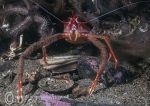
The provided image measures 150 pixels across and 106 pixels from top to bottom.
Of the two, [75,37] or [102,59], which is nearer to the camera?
[102,59]

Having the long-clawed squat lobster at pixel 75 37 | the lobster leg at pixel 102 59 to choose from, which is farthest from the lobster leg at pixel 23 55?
the lobster leg at pixel 102 59

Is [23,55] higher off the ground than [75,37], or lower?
lower

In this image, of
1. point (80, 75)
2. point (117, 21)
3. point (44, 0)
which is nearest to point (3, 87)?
point (80, 75)

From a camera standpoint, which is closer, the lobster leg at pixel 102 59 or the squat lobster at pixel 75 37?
the lobster leg at pixel 102 59

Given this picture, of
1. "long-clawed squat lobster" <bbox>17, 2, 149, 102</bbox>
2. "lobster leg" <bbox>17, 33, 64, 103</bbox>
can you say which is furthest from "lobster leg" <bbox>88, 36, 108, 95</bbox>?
"lobster leg" <bbox>17, 33, 64, 103</bbox>

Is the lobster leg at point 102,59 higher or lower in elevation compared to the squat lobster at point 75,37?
lower

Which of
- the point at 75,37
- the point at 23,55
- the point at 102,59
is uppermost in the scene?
the point at 75,37

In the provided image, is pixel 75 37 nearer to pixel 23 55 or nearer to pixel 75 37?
pixel 75 37

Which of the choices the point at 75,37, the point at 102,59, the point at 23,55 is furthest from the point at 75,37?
the point at 23,55

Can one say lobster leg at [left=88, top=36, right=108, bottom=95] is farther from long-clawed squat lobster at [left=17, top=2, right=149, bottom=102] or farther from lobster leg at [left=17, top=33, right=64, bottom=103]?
lobster leg at [left=17, top=33, right=64, bottom=103]

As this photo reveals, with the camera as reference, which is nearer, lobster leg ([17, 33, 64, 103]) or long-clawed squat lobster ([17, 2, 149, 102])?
lobster leg ([17, 33, 64, 103])

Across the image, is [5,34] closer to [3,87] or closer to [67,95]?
[3,87]

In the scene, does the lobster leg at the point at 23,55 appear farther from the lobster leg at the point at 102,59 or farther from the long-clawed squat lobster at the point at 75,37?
the lobster leg at the point at 102,59
